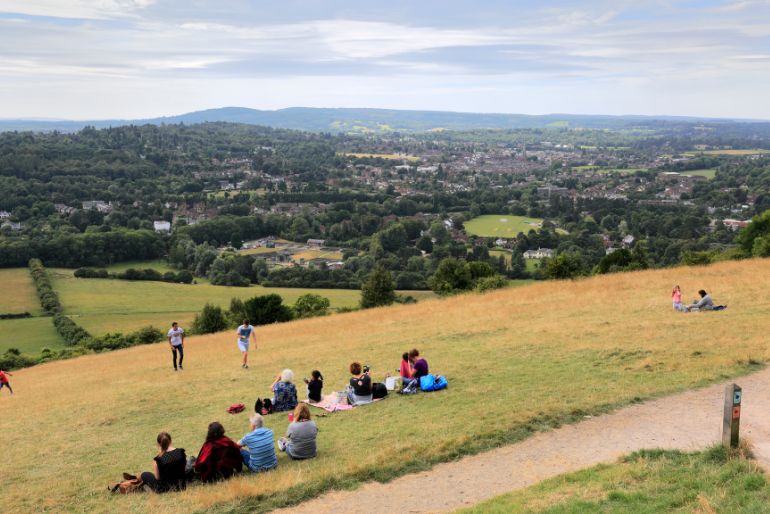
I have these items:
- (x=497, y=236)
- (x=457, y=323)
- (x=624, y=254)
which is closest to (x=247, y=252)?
(x=497, y=236)

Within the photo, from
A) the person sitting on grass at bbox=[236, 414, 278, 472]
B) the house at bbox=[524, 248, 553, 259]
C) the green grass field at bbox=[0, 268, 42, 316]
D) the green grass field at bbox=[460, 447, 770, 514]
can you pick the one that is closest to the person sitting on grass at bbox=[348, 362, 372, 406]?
the person sitting on grass at bbox=[236, 414, 278, 472]

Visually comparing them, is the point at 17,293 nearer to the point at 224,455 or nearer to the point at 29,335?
the point at 29,335

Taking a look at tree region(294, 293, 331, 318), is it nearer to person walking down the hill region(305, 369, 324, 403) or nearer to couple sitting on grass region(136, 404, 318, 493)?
person walking down the hill region(305, 369, 324, 403)

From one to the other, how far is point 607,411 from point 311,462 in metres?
5.26

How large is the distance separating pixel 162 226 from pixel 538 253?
68303mm

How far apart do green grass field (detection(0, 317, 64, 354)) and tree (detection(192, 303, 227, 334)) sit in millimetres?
11402

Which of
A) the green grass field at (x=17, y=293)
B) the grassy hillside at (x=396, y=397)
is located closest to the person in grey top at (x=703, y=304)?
the grassy hillside at (x=396, y=397)

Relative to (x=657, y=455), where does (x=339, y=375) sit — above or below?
below

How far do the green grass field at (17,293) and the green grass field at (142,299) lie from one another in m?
2.59

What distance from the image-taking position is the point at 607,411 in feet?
36.5

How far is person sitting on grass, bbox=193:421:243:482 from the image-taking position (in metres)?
9.46

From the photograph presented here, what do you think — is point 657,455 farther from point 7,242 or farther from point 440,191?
point 440,191

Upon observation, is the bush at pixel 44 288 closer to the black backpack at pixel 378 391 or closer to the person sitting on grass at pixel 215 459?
the black backpack at pixel 378 391

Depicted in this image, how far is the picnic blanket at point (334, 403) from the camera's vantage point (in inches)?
509
